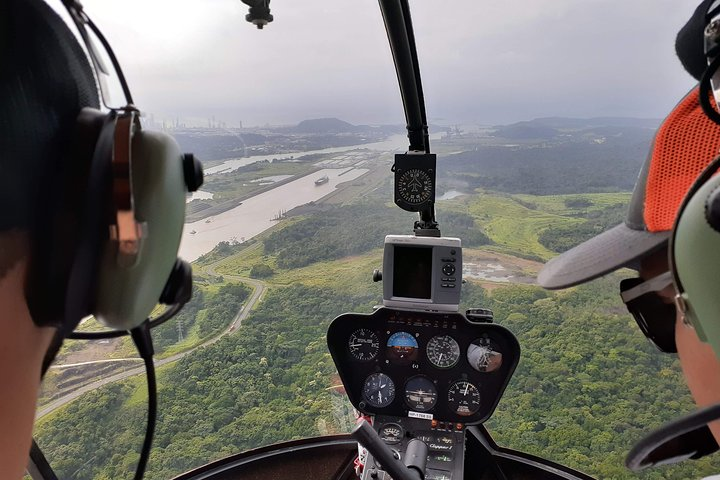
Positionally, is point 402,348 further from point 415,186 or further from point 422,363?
point 415,186

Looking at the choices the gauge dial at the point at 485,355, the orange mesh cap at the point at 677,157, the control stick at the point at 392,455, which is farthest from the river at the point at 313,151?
the orange mesh cap at the point at 677,157

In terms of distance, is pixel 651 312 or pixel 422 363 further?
pixel 422 363

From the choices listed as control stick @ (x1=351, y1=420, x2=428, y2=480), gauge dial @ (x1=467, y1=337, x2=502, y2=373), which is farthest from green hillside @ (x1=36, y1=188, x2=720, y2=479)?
control stick @ (x1=351, y1=420, x2=428, y2=480)

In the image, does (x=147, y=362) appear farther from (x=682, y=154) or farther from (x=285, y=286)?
(x=285, y=286)

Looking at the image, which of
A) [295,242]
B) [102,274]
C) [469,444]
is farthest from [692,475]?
[102,274]

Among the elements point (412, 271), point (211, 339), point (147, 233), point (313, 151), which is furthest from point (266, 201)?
point (147, 233)

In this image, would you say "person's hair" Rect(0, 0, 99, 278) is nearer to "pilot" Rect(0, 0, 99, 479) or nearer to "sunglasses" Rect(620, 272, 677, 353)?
"pilot" Rect(0, 0, 99, 479)
